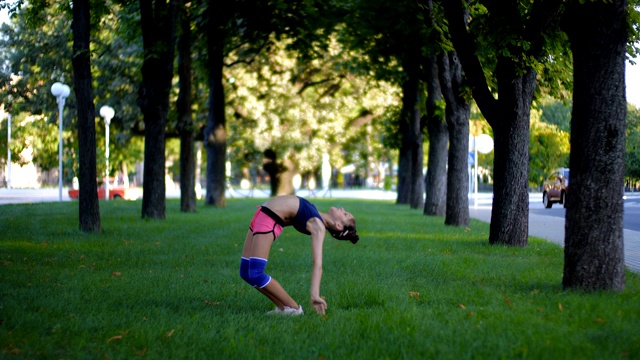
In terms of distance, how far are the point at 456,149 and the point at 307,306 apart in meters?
14.4

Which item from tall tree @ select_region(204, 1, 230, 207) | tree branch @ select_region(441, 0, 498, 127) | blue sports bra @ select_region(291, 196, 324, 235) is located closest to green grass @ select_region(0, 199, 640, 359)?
blue sports bra @ select_region(291, 196, 324, 235)

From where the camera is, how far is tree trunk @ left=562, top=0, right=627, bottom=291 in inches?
346

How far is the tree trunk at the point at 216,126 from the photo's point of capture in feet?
101

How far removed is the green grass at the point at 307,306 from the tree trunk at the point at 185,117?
13.3 metres

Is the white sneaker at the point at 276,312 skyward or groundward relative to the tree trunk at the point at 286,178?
groundward

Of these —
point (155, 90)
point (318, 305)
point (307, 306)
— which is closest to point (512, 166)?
point (307, 306)

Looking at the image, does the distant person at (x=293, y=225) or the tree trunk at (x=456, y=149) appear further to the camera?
the tree trunk at (x=456, y=149)

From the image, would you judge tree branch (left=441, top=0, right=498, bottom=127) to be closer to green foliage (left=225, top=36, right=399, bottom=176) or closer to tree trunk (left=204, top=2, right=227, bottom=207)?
tree trunk (left=204, top=2, right=227, bottom=207)

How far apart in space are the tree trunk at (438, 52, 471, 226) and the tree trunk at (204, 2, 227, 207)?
35.5ft

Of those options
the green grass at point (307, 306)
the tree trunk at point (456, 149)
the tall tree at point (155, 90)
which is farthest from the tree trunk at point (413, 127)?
the green grass at point (307, 306)

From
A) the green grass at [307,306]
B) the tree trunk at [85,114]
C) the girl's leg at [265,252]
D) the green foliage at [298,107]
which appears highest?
the green foliage at [298,107]

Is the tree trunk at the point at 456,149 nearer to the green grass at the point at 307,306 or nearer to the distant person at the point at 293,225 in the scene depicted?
the green grass at the point at 307,306

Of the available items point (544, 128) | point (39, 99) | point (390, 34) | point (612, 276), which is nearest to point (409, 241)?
point (612, 276)

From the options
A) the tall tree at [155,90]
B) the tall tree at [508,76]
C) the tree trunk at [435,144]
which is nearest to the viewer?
the tall tree at [508,76]
